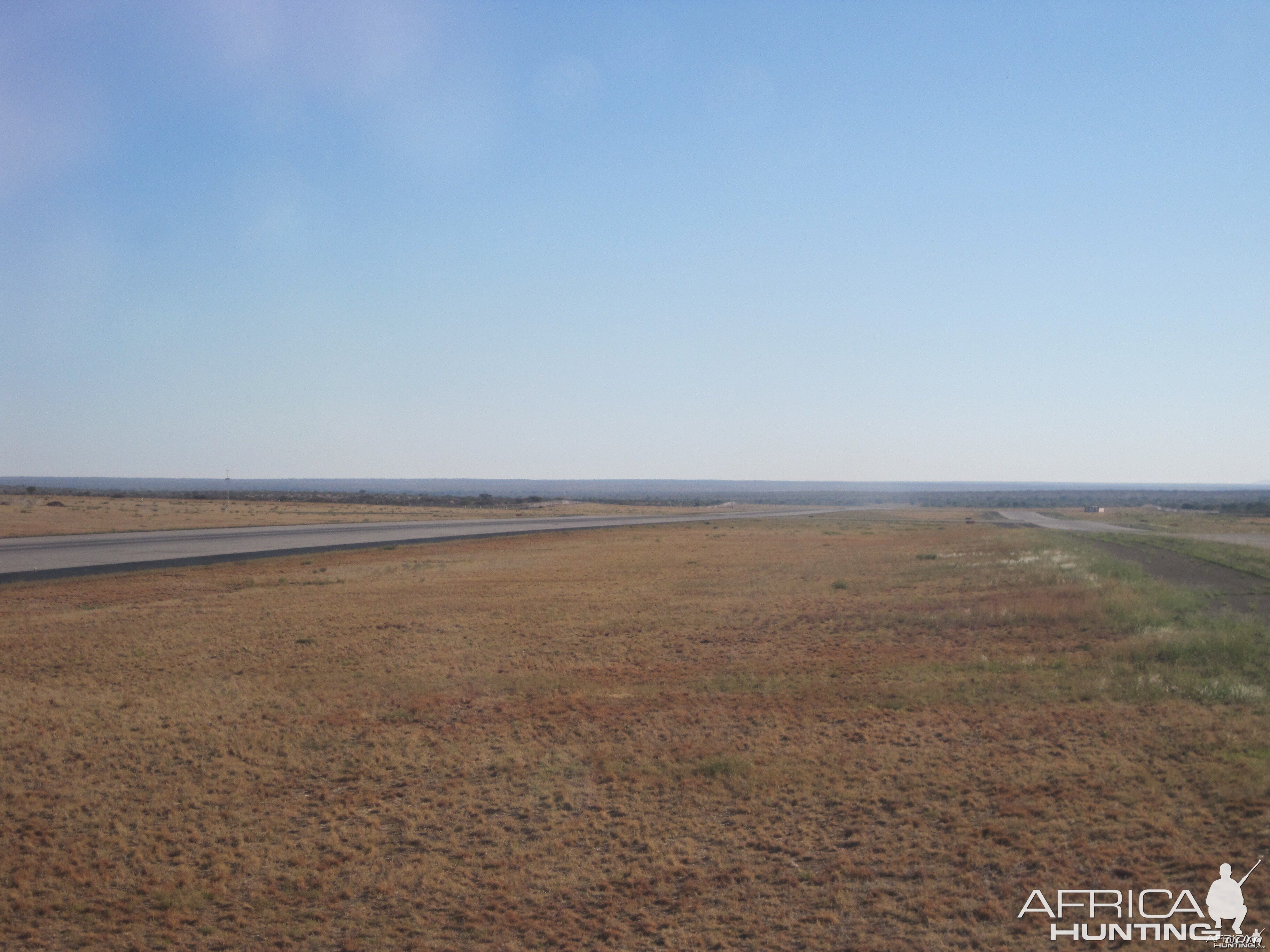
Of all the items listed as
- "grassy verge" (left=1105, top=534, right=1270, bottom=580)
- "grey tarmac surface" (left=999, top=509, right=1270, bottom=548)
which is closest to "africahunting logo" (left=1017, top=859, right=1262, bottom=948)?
"grassy verge" (left=1105, top=534, right=1270, bottom=580)

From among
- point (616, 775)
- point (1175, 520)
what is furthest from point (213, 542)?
point (1175, 520)

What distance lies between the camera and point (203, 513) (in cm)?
7456

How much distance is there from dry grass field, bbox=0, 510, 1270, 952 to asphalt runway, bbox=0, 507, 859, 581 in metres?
11.8

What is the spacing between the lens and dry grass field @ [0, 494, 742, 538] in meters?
54.3

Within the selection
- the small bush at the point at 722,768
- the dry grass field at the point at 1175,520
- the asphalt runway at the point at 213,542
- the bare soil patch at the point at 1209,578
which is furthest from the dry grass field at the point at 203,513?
the bare soil patch at the point at 1209,578

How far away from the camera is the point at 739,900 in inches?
260

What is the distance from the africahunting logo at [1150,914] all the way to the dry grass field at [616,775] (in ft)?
0.68

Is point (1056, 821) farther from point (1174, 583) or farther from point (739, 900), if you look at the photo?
point (1174, 583)

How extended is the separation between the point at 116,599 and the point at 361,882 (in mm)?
19483

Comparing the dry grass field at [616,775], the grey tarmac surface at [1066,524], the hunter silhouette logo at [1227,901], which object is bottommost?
the grey tarmac surface at [1066,524]

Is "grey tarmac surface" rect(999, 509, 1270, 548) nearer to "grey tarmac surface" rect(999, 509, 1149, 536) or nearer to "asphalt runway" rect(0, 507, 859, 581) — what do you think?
"grey tarmac surface" rect(999, 509, 1149, 536)

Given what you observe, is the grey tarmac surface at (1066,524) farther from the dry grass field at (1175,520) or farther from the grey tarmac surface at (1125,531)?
the dry grass field at (1175,520)

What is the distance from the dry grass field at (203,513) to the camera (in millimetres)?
54281

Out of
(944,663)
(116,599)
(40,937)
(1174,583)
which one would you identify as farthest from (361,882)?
(1174,583)
